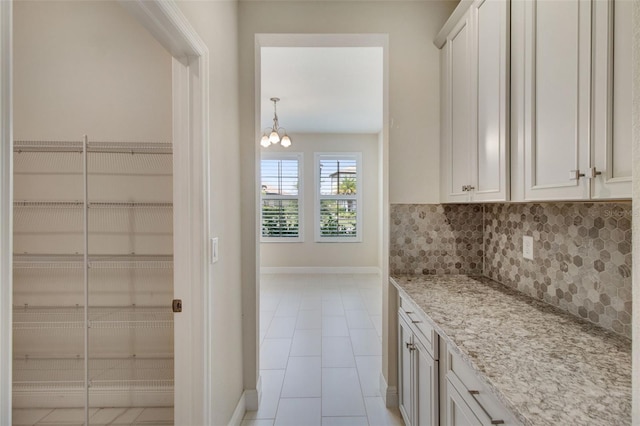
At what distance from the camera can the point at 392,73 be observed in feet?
7.19

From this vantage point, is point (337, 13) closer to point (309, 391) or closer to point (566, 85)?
point (566, 85)

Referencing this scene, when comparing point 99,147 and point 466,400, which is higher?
point 99,147

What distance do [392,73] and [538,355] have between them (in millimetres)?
1849

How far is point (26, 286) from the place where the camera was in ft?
7.04

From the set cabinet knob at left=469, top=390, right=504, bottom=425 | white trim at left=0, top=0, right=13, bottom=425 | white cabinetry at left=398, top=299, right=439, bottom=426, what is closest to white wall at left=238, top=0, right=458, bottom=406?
white cabinetry at left=398, top=299, right=439, bottom=426

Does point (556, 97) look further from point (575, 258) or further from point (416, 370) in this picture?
point (416, 370)

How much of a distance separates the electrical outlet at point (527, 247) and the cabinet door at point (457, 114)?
0.38 metres

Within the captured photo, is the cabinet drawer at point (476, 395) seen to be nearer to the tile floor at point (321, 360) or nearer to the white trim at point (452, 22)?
the tile floor at point (321, 360)

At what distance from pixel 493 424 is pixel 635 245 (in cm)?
67

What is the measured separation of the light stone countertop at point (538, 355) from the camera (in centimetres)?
78

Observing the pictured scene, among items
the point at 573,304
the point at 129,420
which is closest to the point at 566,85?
the point at 573,304

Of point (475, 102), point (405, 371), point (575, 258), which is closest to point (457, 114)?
point (475, 102)

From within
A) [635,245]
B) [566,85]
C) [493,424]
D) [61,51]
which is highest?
[61,51]

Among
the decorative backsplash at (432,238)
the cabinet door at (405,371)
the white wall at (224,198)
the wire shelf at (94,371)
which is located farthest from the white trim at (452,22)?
the wire shelf at (94,371)
